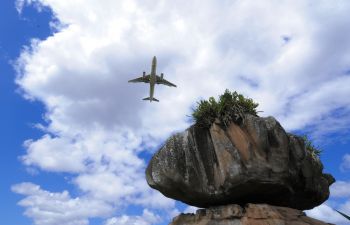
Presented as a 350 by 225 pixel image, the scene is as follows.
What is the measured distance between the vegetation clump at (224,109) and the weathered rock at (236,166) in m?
0.36

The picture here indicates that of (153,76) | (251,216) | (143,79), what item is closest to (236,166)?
(251,216)

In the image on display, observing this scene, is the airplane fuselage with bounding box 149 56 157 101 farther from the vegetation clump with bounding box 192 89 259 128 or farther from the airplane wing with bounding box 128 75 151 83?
the vegetation clump with bounding box 192 89 259 128

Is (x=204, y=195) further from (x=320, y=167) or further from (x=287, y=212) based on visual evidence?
(x=320, y=167)

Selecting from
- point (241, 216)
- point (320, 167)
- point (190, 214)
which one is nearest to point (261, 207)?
point (241, 216)

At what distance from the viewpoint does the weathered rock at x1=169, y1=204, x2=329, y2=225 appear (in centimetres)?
1518

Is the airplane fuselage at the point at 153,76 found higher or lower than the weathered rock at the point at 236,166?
higher

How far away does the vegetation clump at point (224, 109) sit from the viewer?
1758 centimetres

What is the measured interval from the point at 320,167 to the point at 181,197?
22.2 ft

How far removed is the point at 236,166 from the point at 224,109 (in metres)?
3.03

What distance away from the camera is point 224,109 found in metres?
17.8

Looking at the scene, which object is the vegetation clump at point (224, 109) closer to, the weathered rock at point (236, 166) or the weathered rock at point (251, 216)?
the weathered rock at point (236, 166)

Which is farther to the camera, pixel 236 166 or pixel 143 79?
pixel 143 79

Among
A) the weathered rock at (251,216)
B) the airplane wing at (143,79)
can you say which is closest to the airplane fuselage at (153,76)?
the airplane wing at (143,79)

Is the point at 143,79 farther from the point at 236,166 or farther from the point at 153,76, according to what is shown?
the point at 236,166
